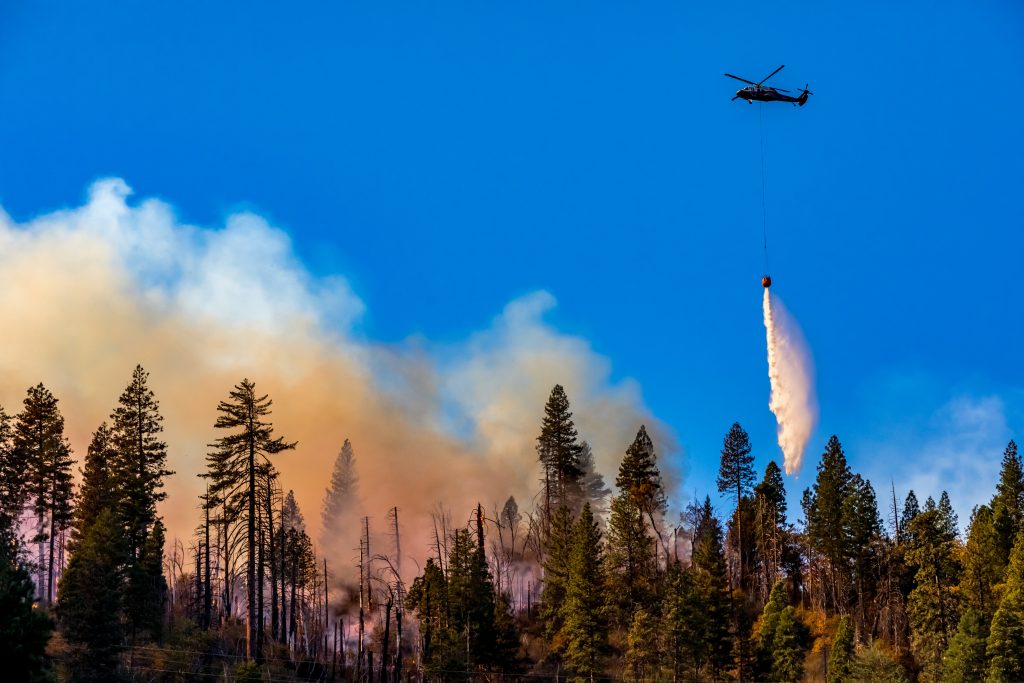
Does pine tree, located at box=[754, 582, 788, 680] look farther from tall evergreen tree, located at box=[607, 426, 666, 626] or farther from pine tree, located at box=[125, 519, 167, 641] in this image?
pine tree, located at box=[125, 519, 167, 641]

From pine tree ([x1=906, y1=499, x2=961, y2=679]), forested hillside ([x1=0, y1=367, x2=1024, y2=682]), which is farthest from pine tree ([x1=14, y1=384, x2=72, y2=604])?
pine tree ([x1=906, y1=499, x2=961, y2=679])

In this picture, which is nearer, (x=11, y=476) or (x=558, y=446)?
(x=11, y=476)

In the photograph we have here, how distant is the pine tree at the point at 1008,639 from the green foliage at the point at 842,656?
14510 mm

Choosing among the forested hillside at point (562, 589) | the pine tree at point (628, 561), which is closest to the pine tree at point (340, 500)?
the forested hillside at point (562, 589)

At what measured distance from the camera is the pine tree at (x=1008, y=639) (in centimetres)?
7712

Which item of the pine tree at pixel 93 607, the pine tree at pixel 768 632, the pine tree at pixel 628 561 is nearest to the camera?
the pine tree at pixel 93 607

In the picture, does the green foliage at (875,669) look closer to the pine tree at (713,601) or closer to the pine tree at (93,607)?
the pine tree at (713,601)

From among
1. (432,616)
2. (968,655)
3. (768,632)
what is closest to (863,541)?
(768,632)

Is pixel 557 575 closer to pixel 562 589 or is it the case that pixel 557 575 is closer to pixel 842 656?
pixel 562 589

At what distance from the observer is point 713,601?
314 ft

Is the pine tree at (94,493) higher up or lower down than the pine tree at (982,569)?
higher up

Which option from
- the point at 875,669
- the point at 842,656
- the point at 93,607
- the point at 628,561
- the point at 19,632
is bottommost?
the point at 875,669

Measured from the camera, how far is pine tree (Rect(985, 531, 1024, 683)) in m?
77.1

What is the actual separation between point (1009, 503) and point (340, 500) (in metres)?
94.6
